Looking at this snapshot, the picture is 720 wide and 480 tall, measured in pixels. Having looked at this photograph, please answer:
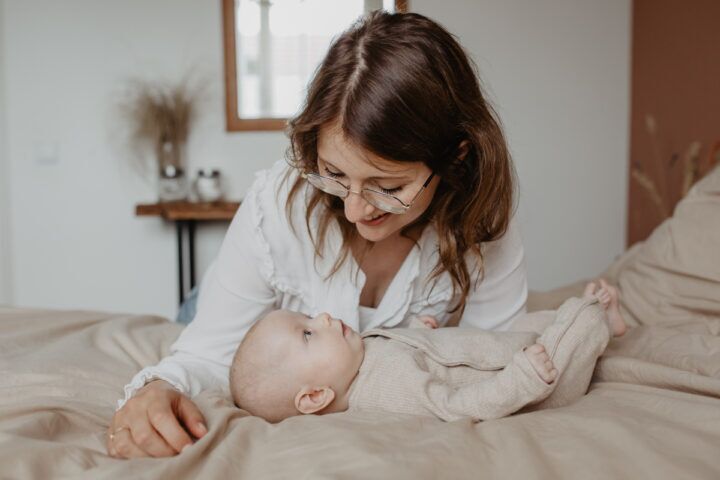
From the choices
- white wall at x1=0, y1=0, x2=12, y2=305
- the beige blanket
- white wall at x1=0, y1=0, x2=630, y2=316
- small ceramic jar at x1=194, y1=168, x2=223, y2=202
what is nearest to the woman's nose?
the beige blanket

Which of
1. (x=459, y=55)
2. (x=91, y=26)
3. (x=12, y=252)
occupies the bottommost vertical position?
(x=12, y=252)

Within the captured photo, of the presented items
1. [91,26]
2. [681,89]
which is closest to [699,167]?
[681,89]

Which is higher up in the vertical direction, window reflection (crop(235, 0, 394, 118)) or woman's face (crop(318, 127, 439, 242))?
window reflection (crop(235, 0, 394, 118))

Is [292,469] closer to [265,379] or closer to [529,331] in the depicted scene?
[265,379]

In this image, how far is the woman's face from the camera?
1.27 meters

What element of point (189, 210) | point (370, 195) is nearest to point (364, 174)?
point (370, 195)

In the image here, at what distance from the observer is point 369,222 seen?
4.52ft

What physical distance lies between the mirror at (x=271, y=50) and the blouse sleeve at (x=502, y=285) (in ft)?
9.63

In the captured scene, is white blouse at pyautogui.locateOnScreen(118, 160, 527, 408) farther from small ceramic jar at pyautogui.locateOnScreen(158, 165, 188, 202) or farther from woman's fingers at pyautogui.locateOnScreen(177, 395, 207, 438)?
small ceramic jar at pyautogui.locateOnScreen(158, 165, 188, 202)

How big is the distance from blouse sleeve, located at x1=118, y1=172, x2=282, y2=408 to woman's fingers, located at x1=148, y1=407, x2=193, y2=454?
1.09 feet

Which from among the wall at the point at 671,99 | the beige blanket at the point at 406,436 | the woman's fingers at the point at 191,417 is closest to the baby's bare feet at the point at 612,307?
the beige blanket at the point at 406,436

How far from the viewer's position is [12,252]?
15.0 feet

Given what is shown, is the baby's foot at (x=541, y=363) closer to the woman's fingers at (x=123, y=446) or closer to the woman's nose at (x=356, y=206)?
the woman's nose at (x=356, y=206)

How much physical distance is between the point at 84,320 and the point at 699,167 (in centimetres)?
283
